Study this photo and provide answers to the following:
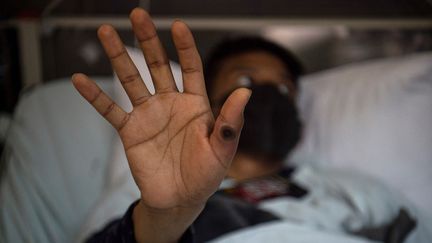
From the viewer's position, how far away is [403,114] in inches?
46.6

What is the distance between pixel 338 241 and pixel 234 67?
59 centimetres

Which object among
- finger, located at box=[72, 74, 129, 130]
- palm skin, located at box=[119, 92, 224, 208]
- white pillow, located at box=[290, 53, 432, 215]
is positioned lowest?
white pillow, located at box=[290, 53, 432, 215]

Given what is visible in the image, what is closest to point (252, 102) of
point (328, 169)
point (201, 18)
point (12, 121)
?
point (328, 169)

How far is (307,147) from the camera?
1338 mm

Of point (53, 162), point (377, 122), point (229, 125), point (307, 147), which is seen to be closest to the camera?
point (229, 125)

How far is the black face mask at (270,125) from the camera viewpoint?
1.12 meters

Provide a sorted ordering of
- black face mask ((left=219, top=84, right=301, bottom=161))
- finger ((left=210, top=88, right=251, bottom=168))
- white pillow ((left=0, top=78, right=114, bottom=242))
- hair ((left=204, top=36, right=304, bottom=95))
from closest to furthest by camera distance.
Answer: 1. finger ((left=210, top=88, right=251, bottom=168))
2. white pillow ((left=0, top=78, right=114, bottom=242))
3. black face mask ((left=219, top=84, right=301, bottom=161))
4. hair ((left=204, top=36, right=304, bottom=95))

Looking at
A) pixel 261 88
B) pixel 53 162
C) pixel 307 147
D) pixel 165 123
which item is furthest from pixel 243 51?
pixel 165 123

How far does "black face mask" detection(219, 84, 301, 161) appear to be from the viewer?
1116 millimetres

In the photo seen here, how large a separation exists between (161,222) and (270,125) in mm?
613

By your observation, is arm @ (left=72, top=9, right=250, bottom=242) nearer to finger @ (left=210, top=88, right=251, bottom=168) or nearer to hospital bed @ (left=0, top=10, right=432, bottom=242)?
finger @ (left=210, top=88, right=251, bottom=168)

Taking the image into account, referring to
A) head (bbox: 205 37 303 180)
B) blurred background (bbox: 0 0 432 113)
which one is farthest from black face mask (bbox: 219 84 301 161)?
blurred background (bbox: 0 0 432 113)

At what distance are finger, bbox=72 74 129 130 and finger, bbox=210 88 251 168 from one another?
13 cm

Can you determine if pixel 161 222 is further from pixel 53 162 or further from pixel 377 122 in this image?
pixel 377 122
